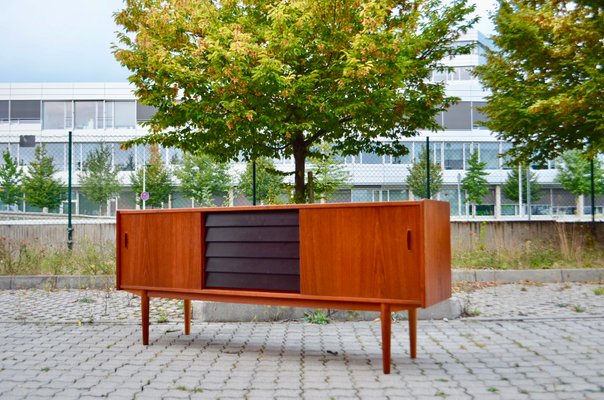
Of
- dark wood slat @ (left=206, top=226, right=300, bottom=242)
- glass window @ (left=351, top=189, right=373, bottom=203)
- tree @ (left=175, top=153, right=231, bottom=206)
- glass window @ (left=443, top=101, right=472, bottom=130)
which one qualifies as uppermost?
glass window @ (left=443, top=101, right=472, bottom=130)

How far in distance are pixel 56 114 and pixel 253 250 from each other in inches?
1998

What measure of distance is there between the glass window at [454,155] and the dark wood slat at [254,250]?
3835 centimetres

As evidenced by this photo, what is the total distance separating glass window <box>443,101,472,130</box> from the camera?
46.6 m

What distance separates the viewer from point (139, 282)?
19.6 ft

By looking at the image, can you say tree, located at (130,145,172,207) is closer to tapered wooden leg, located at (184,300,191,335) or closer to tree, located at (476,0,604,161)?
tree, located at (476,0,604,161)

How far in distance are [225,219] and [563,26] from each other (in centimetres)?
936

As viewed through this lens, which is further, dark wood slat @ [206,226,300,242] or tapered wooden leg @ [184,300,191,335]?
tapered wooden leg @ [184,300,191,335]

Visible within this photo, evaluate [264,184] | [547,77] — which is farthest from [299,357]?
[547,77]

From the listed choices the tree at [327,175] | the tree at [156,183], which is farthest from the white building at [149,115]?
the tree at [327,175]

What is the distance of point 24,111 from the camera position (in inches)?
2030

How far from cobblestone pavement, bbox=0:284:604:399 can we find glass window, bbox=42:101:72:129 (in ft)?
153

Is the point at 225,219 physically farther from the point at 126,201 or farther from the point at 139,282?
the point at 126,201

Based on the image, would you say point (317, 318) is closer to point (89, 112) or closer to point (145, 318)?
point (145, 318)

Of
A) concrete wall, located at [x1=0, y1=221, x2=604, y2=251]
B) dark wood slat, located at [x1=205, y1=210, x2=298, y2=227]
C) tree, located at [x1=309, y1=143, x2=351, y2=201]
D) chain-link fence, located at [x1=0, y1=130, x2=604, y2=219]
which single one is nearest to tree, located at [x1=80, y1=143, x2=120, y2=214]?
chain-link fence, located at [x1=0, y1=130, x2=604, y2=219]
